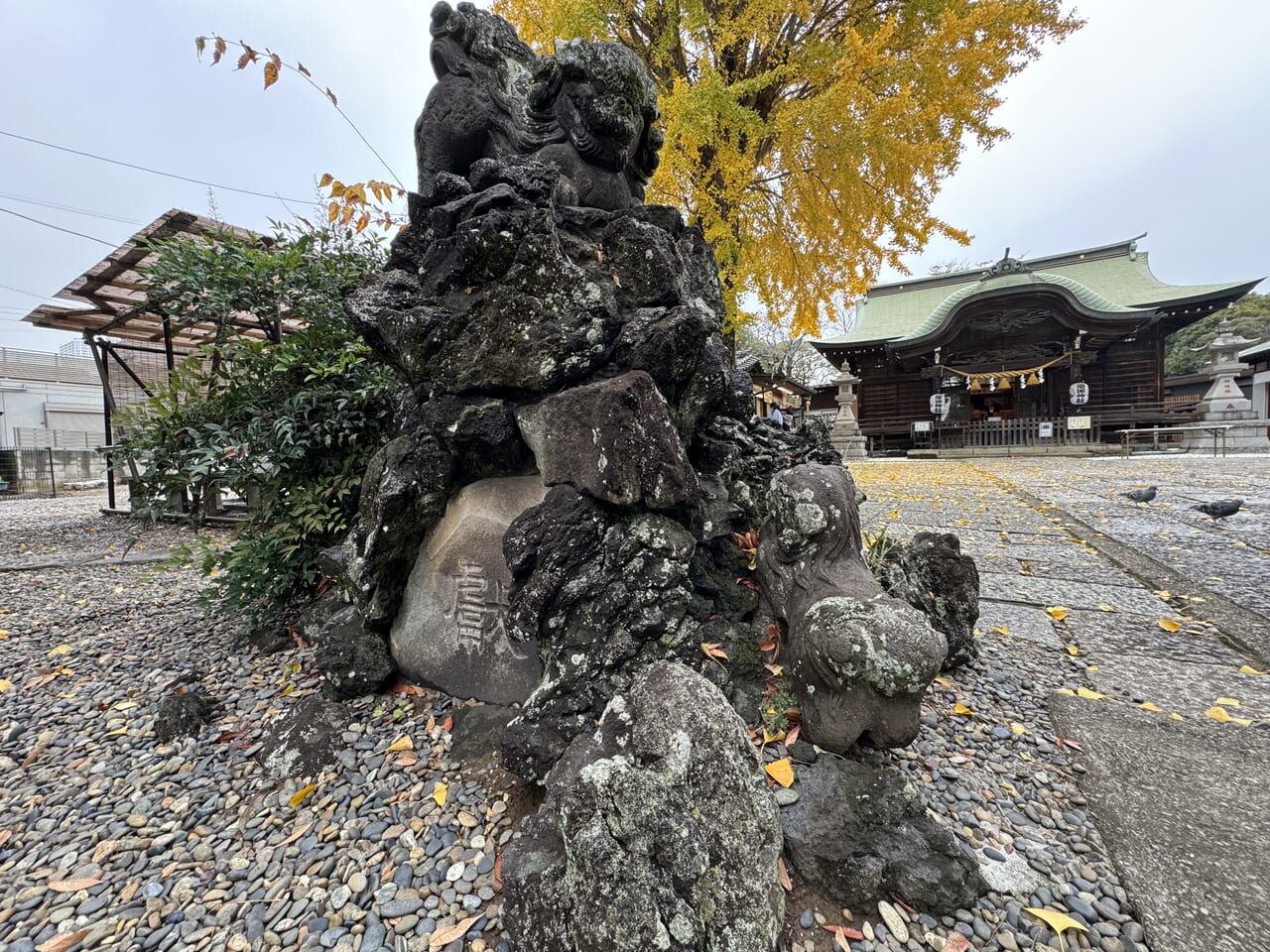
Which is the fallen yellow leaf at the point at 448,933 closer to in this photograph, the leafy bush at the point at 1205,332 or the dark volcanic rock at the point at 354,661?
the dark volcanic rock at the point at 354,661

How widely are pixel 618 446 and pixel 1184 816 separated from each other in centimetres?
223

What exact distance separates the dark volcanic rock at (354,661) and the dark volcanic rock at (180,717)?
0.57m

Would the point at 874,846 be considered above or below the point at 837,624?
below

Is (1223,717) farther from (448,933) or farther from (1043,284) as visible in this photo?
(1043,284)

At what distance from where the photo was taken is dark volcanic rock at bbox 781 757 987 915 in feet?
4.84

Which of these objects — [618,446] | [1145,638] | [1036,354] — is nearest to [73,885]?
[618,446]

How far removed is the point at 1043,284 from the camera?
15195 millimetres

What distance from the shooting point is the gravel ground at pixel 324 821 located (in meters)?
1.46

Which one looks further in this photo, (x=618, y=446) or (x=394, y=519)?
(x=394, y=519)

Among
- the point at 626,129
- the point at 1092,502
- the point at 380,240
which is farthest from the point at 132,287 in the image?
the point at 1092,502

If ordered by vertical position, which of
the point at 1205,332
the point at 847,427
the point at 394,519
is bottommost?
the point at 394,519

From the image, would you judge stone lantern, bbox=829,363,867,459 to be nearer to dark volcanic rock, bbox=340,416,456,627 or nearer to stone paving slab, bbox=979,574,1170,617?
stone paving slab, bbox=979,574,1170,617

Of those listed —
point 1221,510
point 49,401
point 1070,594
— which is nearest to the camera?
point 1070,594

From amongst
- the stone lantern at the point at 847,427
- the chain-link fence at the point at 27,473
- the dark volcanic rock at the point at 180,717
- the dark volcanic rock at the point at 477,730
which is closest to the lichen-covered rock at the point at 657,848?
the dark volcanic rock at the point at 477,730
